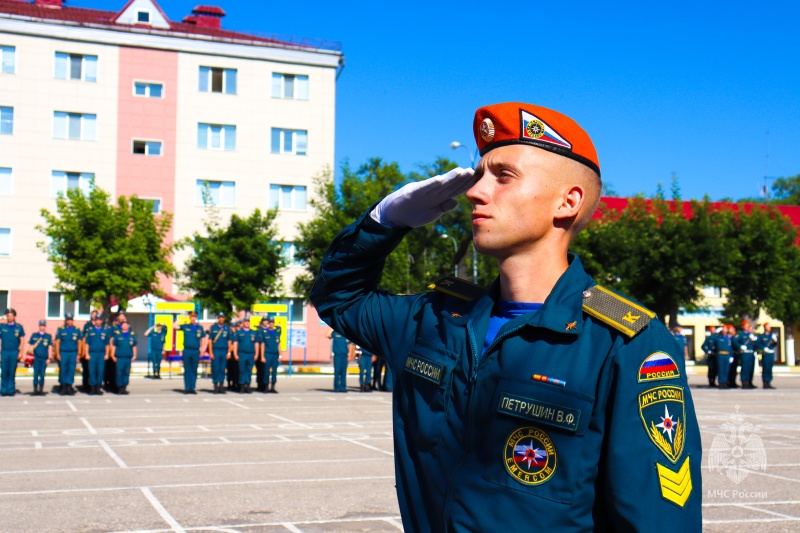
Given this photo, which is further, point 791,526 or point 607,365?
point 791,526

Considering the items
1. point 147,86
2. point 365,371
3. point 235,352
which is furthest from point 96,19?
point 365,371

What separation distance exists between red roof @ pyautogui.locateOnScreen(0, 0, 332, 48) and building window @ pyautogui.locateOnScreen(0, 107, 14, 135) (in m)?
4.65

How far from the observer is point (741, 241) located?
151 feet

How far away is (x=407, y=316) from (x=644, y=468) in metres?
0.93

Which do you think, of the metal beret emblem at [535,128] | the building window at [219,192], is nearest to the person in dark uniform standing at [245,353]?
the metal beret emblem at [535,128]

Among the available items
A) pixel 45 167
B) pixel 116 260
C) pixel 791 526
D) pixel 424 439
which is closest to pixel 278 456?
pixel 791 526

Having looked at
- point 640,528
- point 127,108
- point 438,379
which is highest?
point 127,108

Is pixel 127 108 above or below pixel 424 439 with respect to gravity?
above

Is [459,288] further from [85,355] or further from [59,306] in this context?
[59,306]

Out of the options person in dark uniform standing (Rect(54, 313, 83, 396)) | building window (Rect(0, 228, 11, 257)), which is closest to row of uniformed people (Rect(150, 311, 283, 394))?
person in dark uniform standing (Rect(54, 313, 83, 396))

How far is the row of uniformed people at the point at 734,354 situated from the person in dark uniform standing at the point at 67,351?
1758 centimetres

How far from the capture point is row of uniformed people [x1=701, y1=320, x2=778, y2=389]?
2778cm

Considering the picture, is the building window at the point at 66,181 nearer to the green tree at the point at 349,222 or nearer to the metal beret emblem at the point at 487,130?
the green tree at the point at 349,222

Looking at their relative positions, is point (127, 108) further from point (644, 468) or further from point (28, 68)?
point (644, 468)
